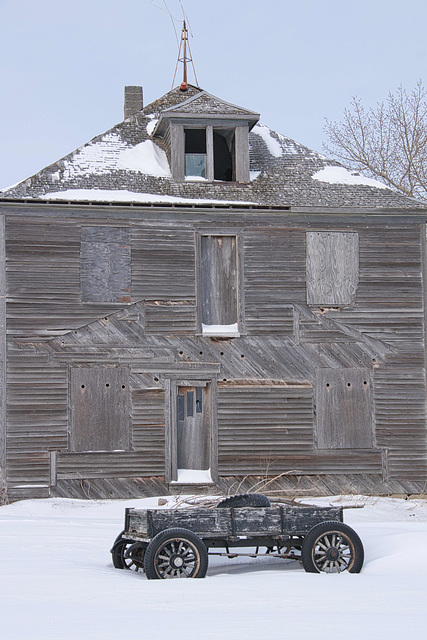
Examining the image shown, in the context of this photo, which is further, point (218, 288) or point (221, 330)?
point (218, 288)

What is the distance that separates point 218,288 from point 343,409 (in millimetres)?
3780

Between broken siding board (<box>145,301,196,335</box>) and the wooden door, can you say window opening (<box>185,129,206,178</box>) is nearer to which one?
broken siding board (<box>145,301,196,335</box>)

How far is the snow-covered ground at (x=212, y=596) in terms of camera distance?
22.8ft

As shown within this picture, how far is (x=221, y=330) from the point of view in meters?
19.9

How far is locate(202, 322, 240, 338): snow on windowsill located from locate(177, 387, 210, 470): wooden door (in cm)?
123

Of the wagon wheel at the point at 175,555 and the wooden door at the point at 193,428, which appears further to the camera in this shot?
the wooden door at the point at 193,428

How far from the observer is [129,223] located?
19.8 metres

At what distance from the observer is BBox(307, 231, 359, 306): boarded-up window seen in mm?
20203

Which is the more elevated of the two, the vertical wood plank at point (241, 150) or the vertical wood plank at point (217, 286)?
the vertical wood plank at point (241, 150)

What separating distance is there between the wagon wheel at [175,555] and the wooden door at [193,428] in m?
10.1

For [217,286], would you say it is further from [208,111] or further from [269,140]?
[269,140]

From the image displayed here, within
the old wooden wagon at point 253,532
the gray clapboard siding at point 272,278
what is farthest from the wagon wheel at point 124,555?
the gray clapboard siding at point 272,278

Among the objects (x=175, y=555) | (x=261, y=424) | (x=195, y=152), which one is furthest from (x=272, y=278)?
(x=175, y=555)

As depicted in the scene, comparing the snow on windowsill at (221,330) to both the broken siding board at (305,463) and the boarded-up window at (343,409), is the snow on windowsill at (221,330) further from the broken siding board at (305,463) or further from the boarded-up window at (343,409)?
the broken siding board at (305,463)
